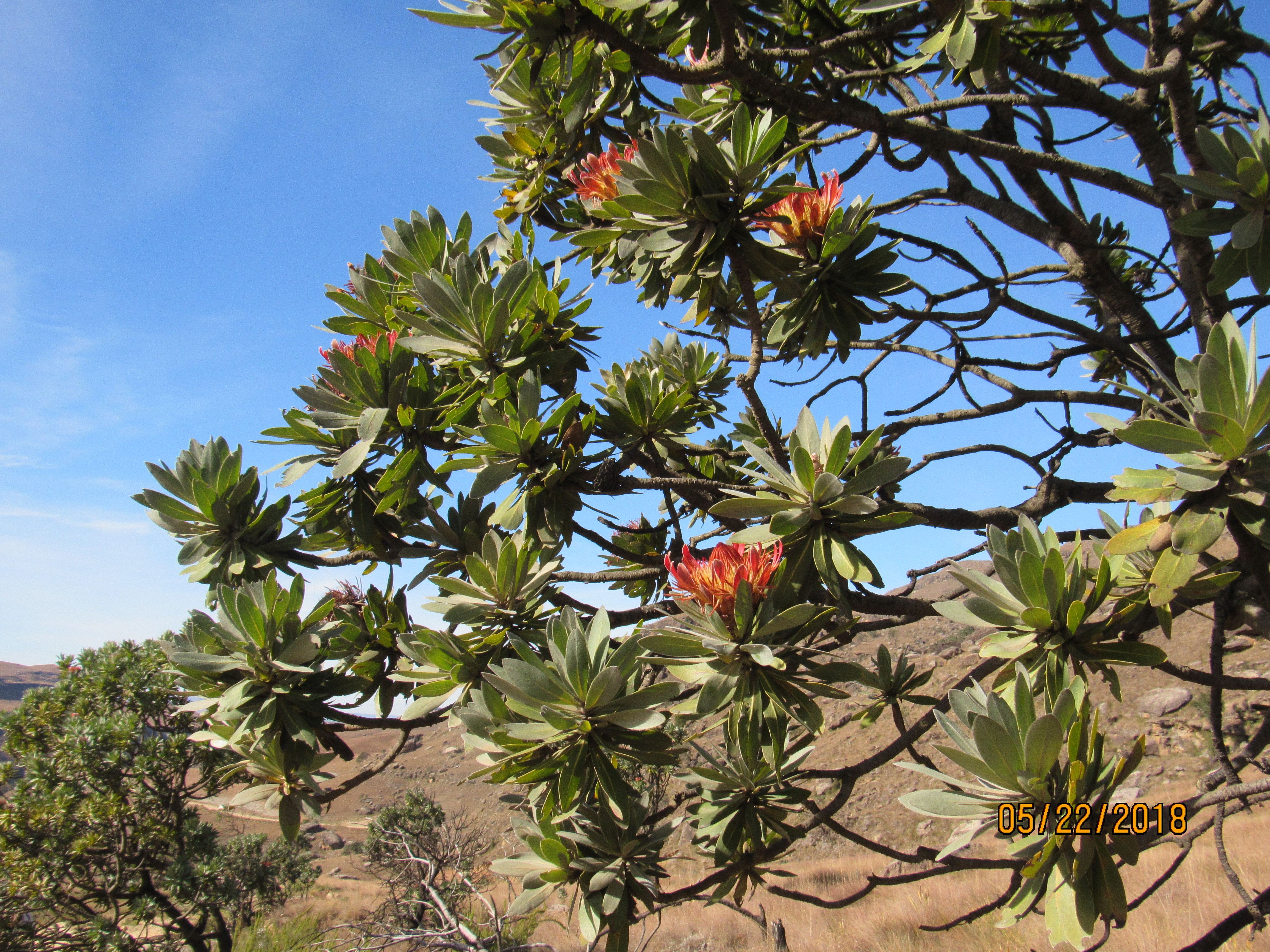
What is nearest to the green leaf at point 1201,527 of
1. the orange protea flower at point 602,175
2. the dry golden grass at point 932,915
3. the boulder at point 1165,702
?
the orange protea flower at point 602,175

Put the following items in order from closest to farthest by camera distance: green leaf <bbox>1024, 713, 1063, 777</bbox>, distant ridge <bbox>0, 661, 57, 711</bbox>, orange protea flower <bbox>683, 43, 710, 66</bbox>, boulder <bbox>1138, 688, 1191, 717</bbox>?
1. green leaf <bbox>1024, 713, 1063, 777</bbox>
2. orange protea flower <bbox>683, 43, 710, 66</bbox>
3. boulder <bbox>1138, 688, 1191, 717</bbox>
4. distant ridge <bbox>0, 661, 57, 711</bbox>

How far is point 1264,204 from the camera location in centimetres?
180

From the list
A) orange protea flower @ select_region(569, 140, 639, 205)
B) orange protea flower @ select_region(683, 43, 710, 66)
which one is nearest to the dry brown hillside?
orange protea flower @ select_region(569, 140, 639, 205)

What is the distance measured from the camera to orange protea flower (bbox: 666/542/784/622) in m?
1.67

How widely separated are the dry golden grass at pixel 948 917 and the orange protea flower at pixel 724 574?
6.20 metres

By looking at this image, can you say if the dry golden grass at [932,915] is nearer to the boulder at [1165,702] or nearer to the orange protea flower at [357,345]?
the orange protea flower at [357,345]

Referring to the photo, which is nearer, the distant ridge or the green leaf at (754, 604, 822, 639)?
the green leaf at (754, 604, 822, 639)

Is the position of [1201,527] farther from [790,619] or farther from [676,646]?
[676,646]

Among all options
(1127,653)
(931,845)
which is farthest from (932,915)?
(1127,653)

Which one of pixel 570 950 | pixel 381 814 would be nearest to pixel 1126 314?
pixel 570 950

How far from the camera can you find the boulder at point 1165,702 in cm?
1809

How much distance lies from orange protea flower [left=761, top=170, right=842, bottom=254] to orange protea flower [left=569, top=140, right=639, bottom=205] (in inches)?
20.5

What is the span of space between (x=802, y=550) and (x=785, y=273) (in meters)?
0.92

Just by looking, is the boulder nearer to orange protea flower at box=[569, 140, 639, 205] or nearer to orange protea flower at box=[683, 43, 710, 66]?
orange protea flower at box=[683, 43, 710, 66]
